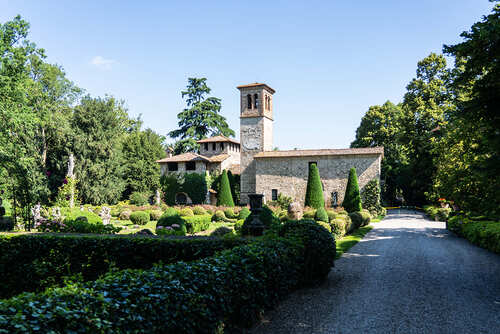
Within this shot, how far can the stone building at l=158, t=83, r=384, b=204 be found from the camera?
87.7 ft

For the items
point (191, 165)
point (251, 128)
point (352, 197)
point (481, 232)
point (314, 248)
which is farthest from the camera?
point (191, 165)

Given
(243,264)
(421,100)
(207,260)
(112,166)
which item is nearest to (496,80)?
(243,264)

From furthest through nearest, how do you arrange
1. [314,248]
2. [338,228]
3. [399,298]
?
[338,228]
[314,248]
[399,298]

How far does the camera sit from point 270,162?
29.4m

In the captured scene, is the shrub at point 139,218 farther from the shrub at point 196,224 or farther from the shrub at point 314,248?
the shrub at point 314,248

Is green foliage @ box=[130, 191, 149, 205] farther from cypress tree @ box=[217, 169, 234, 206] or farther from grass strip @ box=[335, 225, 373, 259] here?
grass strip @ box=[335, 225, 373, 259]

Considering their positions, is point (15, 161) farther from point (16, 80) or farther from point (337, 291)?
point (337, 291)

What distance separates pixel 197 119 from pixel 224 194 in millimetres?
14797

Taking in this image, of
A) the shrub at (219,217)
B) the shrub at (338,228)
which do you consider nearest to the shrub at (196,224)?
the shrub at (219,217)

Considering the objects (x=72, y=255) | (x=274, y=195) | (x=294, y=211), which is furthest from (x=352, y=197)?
(x=72, y=255)

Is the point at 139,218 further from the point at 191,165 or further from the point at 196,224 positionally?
the point at 191,165

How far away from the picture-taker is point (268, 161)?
2944cm

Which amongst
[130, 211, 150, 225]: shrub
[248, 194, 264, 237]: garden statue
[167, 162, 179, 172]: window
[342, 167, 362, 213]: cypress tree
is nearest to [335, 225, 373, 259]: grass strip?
[248, 194, 264, 237]: garden statue

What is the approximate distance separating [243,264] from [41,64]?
31.4 meters
